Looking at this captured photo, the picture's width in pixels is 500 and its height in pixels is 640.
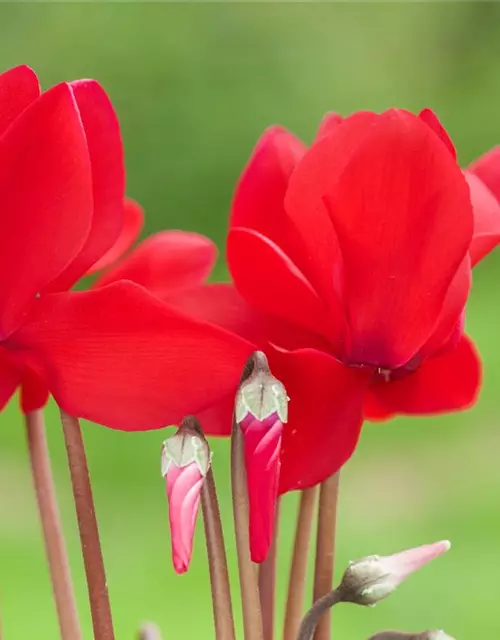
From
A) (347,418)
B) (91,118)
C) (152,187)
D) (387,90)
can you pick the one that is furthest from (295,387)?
(387,90)

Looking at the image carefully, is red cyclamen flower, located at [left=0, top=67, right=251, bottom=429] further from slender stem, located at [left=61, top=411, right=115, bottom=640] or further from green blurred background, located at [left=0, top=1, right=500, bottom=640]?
green blurred background, located at [left=0, top=1, right=500, bottom=640]

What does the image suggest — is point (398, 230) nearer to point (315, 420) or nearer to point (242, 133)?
point (315, 420)


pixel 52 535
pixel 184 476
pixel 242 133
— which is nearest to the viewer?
pixel 184 476

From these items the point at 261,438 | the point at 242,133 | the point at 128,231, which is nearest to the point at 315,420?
the point at 261,438

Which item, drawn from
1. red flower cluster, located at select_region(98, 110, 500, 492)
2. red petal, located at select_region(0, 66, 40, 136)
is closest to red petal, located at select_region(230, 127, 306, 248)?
red flower cluster, located at select_region(98, 110, 500, 492)

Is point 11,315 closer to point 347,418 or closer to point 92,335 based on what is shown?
point 92,335
